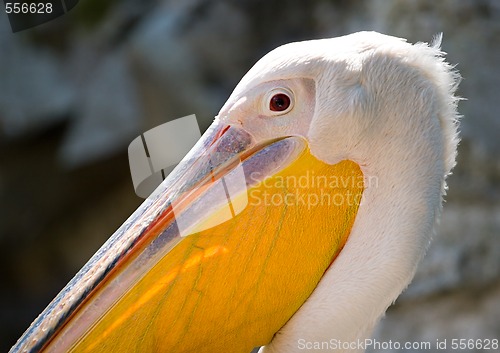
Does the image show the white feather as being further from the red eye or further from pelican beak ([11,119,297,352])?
pelican beak ([11,119,297,352])

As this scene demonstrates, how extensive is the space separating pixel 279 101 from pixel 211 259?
16.7 inches

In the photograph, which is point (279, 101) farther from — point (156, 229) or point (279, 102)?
point (156, 229)

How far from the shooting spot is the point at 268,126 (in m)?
1.69

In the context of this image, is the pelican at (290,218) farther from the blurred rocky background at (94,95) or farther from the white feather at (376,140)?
the blurred rocky background at (94,95)

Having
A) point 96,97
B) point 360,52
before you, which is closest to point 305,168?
point 360,52

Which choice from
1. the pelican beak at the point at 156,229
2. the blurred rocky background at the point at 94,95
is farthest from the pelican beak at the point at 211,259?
the blurred rocky background at the point at 94,95

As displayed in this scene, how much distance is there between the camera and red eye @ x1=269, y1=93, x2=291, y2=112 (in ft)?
5.48

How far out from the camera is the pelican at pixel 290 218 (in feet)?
5.28

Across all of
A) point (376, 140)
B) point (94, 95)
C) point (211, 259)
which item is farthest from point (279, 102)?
point (94, 95)

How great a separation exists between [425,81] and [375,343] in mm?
2050

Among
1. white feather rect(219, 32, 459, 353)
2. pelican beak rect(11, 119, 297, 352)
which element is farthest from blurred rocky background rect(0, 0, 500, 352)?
pelican beak rect(11, 119, 297, 352)

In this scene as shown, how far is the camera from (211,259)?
5.46 ft

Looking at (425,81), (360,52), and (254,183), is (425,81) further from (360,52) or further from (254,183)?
(254,183)

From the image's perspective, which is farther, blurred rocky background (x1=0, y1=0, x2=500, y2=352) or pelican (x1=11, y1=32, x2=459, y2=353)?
blurred rocky background (x1=0, y1=0, x2=500, y2=352)
